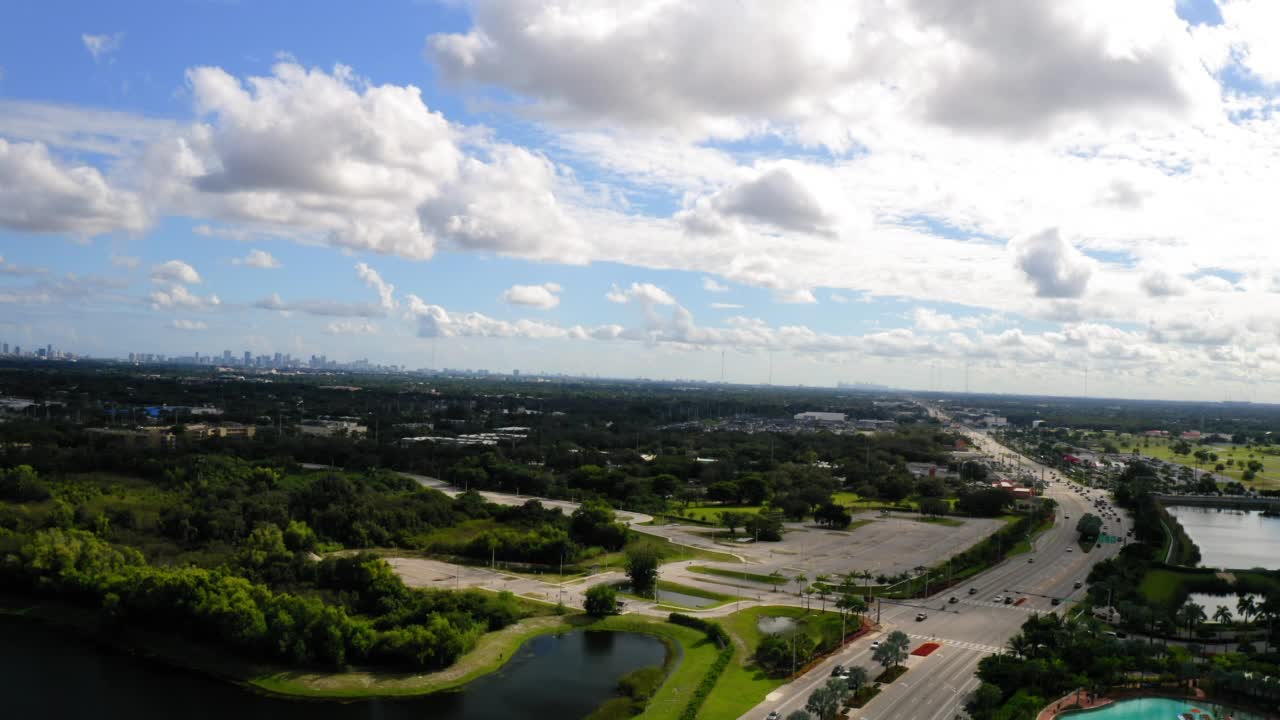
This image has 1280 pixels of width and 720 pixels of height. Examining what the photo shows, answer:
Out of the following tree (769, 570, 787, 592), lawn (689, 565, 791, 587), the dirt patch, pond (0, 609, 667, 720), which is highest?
the dirt patch

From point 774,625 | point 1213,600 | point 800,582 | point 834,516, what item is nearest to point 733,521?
point 834,516

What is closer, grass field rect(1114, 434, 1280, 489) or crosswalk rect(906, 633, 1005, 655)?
crosswalk rect(906, 633, 1005, 655)

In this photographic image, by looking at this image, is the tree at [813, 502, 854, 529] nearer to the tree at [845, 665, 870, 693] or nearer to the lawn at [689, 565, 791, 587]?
the lawn at [689, 565, 791, 587]

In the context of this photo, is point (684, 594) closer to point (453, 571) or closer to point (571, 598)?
point (571, 598)

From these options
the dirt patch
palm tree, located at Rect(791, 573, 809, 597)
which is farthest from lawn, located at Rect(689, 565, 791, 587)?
the dirt patch

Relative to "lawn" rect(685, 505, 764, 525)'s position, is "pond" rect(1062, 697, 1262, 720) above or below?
above

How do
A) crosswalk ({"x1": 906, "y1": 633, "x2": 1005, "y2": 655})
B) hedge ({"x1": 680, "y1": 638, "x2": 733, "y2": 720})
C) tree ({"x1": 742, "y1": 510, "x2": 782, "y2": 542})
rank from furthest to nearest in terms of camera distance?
1. tree ({"x1": 742, "y1": 510, "x2": 782, "y2": 542})
2. crosswalk ({"x1": 906, "y1": 633, "x2": 1005, "y2": 655})
3. hedge ({"x1": 680, "y1": 638, "x2": 733, "y2": 720})

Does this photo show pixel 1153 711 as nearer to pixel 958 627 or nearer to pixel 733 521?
pixel 958 627

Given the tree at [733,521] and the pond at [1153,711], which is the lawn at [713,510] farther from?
the pond at [1153,711]
